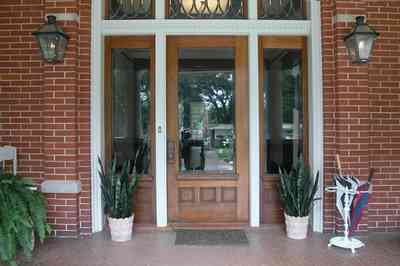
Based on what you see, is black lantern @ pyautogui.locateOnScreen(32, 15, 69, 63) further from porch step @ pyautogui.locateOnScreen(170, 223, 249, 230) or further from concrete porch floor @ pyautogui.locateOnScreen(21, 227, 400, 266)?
porch step @ pyautogui.locateOnScreen(170, 223, 249, 230)

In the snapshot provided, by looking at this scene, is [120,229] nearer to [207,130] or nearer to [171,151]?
[171,151]

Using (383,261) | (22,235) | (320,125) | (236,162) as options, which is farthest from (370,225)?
(22,235)

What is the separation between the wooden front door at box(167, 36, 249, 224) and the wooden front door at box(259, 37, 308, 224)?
0.72 ft

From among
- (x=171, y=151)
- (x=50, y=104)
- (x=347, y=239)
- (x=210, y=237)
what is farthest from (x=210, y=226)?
(x=50, y=104)

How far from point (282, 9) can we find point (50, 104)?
2.73 metres

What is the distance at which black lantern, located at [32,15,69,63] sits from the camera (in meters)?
3.65

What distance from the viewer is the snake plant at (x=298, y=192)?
389 cm

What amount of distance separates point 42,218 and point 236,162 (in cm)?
209

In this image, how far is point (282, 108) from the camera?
4.40 metres

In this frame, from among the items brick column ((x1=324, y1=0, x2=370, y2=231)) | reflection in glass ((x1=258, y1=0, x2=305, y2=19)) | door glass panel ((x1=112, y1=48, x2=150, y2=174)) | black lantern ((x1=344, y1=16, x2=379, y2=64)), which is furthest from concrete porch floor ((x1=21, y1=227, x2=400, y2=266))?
reflection in glass ((x1=258, y1=0, x2=305, y2=19))

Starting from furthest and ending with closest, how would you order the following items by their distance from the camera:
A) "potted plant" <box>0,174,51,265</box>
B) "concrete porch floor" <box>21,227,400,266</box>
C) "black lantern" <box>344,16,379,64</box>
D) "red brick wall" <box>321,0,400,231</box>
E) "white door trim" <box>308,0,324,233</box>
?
"white door trim" <box>308,0,324,233</box> → "red brick wall" <box>321,0,400,231</box> → "black lantern" <box>344,16,379,64</box> → "concrete porch floor" <box>21,227,400,266</box> → "potted plant" <box>0,174,51,265</box>

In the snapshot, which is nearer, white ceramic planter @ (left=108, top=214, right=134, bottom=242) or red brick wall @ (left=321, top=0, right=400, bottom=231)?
white ceramic planter @ (left=108, top=214, right=134, bottom=242)

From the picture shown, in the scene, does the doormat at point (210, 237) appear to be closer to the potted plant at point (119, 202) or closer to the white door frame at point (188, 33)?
the white door frame at point (188, 33)

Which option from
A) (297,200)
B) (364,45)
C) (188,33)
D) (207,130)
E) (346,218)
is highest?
(188,33)
